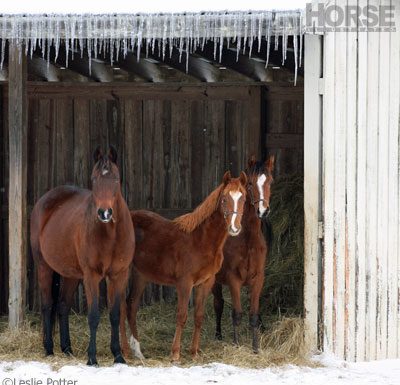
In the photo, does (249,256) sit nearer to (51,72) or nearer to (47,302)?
(47,302)

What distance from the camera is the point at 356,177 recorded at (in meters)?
9.93

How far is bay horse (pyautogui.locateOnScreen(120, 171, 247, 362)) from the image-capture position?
9.75m

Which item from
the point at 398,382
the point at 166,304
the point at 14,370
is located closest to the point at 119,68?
the point at 166,304

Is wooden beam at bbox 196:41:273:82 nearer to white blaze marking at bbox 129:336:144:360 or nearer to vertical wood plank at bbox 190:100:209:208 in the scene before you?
vertical wood plank at bbox 190:100:209:208

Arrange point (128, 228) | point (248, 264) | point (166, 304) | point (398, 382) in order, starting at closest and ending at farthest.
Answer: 1. point (398, 382)
2. point (128, 228)
3. point (248, 264)
4. point (166, 304)

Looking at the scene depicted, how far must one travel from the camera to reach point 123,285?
9.70m

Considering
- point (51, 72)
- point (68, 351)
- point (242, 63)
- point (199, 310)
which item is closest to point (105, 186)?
point (199, 310)

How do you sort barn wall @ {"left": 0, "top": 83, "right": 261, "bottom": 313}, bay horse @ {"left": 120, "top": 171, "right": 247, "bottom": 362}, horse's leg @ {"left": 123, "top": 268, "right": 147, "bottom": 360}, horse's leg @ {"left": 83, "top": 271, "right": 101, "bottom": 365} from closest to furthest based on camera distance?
horse's leg @ {"left": 83, "top": 271, "right": 101, "bottom": 365} < bay horse @ {"left": 120, "top": 171, "right": 247, "bottom": 362} < horse's leg @ {"left": 123, "top": 268, "right": 147, "bottom": 360} < barn wall @ {"left": 0, "top": 83, "right": 261, "bottom": 313}

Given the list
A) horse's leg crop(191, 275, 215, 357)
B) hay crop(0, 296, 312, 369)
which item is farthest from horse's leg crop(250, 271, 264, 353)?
horse's leg crop(191, 275, 215, 357)

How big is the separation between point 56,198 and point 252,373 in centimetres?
284

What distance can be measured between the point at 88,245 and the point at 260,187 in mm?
1845

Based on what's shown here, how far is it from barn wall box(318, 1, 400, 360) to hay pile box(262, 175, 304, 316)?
1.50 m

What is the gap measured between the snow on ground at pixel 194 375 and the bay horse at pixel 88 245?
1.41 feet

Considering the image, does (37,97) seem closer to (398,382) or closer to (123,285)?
(123,285)
